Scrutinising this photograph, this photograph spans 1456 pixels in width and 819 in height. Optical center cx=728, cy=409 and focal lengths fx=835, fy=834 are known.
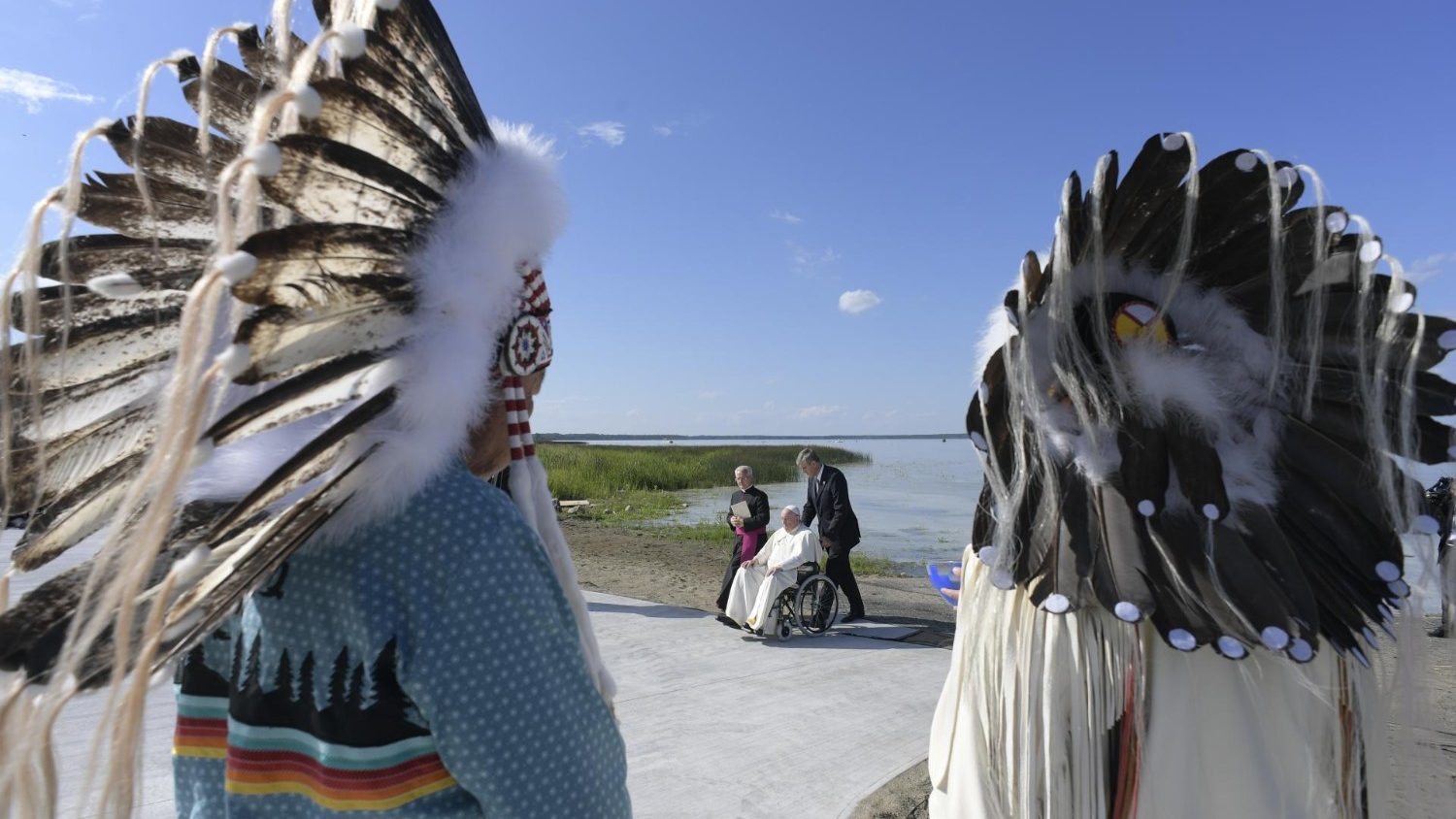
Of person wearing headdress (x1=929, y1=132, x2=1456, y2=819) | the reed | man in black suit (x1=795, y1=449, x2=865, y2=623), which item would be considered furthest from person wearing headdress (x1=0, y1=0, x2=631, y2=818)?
the reed

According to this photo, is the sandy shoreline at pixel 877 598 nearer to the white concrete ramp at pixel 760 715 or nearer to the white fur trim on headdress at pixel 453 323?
the white concrete ramp at pixel 760 715

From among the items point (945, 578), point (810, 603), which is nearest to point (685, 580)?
point (810, 603)

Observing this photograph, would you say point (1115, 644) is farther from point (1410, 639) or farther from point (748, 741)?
point (748, 741)

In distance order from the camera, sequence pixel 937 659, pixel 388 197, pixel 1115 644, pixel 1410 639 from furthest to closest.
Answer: pixel 937 659, pixel 1410 639, pixel 1115 644, pixel 388 197

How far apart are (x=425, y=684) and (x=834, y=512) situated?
264 inches

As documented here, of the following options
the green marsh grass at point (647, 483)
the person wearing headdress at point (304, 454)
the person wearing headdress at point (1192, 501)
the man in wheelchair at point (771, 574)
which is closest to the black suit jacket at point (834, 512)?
the man in wheelchair at point (771, 574)

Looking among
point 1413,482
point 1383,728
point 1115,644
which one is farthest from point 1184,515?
point 1383,728

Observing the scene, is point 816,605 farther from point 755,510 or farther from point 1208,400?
point 1208,400

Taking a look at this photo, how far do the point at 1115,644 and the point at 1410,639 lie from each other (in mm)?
609

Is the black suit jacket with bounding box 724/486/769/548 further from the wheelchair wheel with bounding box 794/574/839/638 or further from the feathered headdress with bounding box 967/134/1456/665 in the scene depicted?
the feathered headdress with bounding box 967/134/1456/665

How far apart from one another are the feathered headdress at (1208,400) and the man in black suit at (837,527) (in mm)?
5856

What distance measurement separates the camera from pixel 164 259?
3.81ft

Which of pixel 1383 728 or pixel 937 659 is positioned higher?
pixel 1383 728

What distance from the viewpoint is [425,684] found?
37.5 inches
